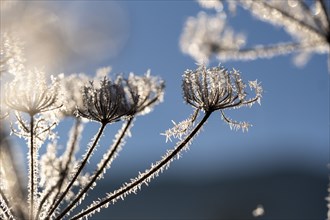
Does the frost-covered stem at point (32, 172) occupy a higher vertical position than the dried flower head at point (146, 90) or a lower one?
lower

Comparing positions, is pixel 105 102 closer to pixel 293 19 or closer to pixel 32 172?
pixel 32 172

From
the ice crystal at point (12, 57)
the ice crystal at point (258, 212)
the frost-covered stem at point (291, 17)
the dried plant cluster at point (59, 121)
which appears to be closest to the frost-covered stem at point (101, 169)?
the dried plant cluster at point (59, 121)

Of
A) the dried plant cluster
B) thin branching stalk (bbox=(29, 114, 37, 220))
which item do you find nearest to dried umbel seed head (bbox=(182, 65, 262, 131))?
the dried plant cluster

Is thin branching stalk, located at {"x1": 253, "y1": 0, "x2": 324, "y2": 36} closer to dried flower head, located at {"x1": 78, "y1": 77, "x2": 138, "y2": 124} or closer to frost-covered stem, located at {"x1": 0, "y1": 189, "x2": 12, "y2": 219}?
dried flower head, located at {"x1": 78, "y1": 77, "x2": 138, "y2": 124}

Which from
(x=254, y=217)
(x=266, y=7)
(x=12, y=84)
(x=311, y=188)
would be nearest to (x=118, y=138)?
(x=12, y=84)

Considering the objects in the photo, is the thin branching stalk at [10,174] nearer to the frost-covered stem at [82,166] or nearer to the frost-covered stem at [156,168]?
the frost-covered stem at [82,166]

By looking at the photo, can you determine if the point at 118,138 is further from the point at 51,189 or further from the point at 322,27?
the point at 322,27

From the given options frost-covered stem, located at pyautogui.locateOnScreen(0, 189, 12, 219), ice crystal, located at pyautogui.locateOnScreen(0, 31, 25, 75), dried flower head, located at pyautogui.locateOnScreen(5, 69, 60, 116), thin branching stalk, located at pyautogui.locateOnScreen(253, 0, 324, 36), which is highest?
thin branching stalk, located at pyautogui.locateOnScreen(253, 0, 324, 36)
